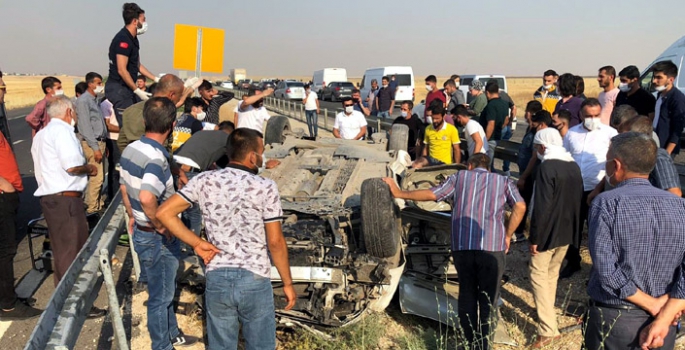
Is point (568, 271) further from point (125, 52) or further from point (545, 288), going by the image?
point (125, 52)

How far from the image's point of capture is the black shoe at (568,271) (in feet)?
17.9

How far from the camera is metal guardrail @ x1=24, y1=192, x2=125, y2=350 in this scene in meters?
2.18

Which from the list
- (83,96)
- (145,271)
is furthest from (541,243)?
(83,96)

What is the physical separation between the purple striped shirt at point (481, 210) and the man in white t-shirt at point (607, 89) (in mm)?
4216

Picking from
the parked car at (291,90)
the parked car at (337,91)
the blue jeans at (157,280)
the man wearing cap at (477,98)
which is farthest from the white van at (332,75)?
the blue jeans at (157,280)

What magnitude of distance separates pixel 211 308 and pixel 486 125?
20.4ft

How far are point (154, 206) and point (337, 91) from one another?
Result: 30.2 metres

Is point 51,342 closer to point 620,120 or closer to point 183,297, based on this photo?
point 183,297

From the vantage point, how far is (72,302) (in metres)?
2.51

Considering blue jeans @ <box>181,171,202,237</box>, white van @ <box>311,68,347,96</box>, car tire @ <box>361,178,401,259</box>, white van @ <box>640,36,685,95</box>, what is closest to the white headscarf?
car tire @ <box>361,178,401,259</box>

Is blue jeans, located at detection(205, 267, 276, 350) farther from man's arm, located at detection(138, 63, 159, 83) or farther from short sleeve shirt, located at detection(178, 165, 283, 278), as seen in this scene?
man's arm, located at detection(138, 63, 159, 83)

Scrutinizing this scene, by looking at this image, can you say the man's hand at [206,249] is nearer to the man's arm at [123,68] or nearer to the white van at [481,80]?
the man's arm at [123,68]

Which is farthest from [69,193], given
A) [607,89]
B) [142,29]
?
[607,89]

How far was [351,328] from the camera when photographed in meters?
4.22
